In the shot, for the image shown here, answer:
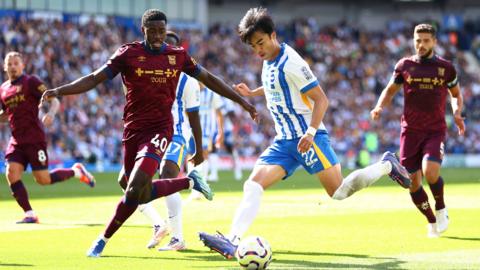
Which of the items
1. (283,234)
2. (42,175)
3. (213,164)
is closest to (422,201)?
(283,234)

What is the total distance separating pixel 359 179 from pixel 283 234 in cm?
251

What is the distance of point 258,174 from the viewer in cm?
994

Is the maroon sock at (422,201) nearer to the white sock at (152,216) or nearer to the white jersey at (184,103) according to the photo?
the white jersey at (184,103)

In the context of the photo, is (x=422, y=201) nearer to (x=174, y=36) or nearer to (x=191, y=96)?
(x=191, y=96)

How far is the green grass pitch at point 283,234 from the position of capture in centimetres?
971

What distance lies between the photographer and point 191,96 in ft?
40.4

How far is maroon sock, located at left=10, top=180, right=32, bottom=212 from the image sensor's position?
48.5 feet

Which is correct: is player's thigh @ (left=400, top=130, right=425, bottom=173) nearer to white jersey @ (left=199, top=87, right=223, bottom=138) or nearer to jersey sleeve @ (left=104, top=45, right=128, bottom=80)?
jersey sleeve @ (left=104, top=45, right=128, bottom=80)

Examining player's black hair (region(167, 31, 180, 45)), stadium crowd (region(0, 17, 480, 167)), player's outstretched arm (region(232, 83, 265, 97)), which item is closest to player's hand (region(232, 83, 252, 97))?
player's outstretched arm (region(232, 83, 265, 97))

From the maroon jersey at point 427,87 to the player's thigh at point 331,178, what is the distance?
2637 millimetres

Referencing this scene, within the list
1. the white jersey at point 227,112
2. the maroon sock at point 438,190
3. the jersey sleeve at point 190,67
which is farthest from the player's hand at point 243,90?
the white jersey at point 227,112

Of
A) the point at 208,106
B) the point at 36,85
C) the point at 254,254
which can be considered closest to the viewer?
the point at 254,254

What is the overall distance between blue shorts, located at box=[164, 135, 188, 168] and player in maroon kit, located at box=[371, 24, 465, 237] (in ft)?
7.93

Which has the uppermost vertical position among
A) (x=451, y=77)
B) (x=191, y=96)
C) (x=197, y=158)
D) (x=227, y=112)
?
(x=451, y=77)
